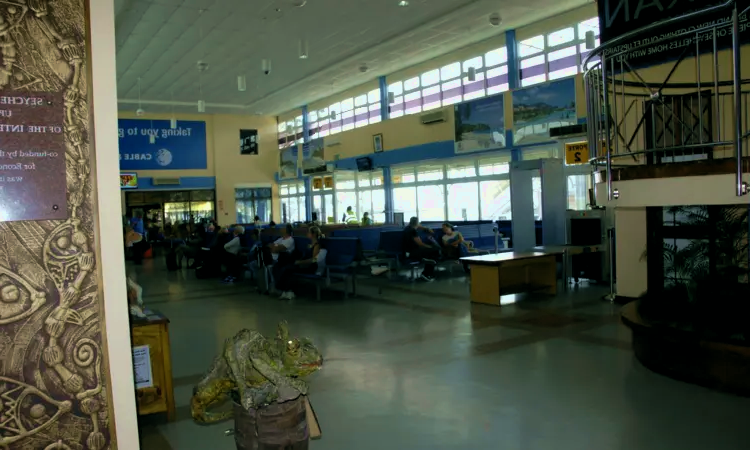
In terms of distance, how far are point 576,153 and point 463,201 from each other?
5743mm

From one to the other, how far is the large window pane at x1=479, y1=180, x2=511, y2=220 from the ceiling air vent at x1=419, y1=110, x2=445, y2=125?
2.23m

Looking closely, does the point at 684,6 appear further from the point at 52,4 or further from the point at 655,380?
the point at 52,4

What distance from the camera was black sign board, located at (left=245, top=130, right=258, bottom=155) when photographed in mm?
25672

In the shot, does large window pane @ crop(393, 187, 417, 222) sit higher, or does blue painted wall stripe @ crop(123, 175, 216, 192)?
blue painted wall stripe @ crop(123, 175, 216, 192)

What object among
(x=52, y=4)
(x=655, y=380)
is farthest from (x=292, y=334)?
(x=52, y=4)

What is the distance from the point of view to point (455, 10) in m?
12.5

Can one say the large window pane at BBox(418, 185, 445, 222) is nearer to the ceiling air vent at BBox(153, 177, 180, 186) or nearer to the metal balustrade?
the metal balustrade

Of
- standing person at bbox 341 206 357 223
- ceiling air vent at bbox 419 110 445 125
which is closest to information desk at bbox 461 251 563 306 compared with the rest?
ceiling air vent at bbox 419 110 445 125

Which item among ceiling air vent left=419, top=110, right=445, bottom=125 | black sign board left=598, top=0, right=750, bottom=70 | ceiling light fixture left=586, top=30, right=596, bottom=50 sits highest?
ceiling light fixture left=586, top=30, right=596, bottom=50

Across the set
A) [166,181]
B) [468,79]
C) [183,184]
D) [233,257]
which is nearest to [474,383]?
[233,257]

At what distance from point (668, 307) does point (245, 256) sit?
28.2 feet

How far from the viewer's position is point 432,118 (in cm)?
1664

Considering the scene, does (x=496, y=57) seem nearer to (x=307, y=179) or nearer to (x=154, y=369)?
(x=307, y=179)

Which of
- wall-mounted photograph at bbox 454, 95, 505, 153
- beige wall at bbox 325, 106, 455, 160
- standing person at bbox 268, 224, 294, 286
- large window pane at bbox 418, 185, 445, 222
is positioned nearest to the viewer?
standing person at bbox 268, 224, 294, 286
